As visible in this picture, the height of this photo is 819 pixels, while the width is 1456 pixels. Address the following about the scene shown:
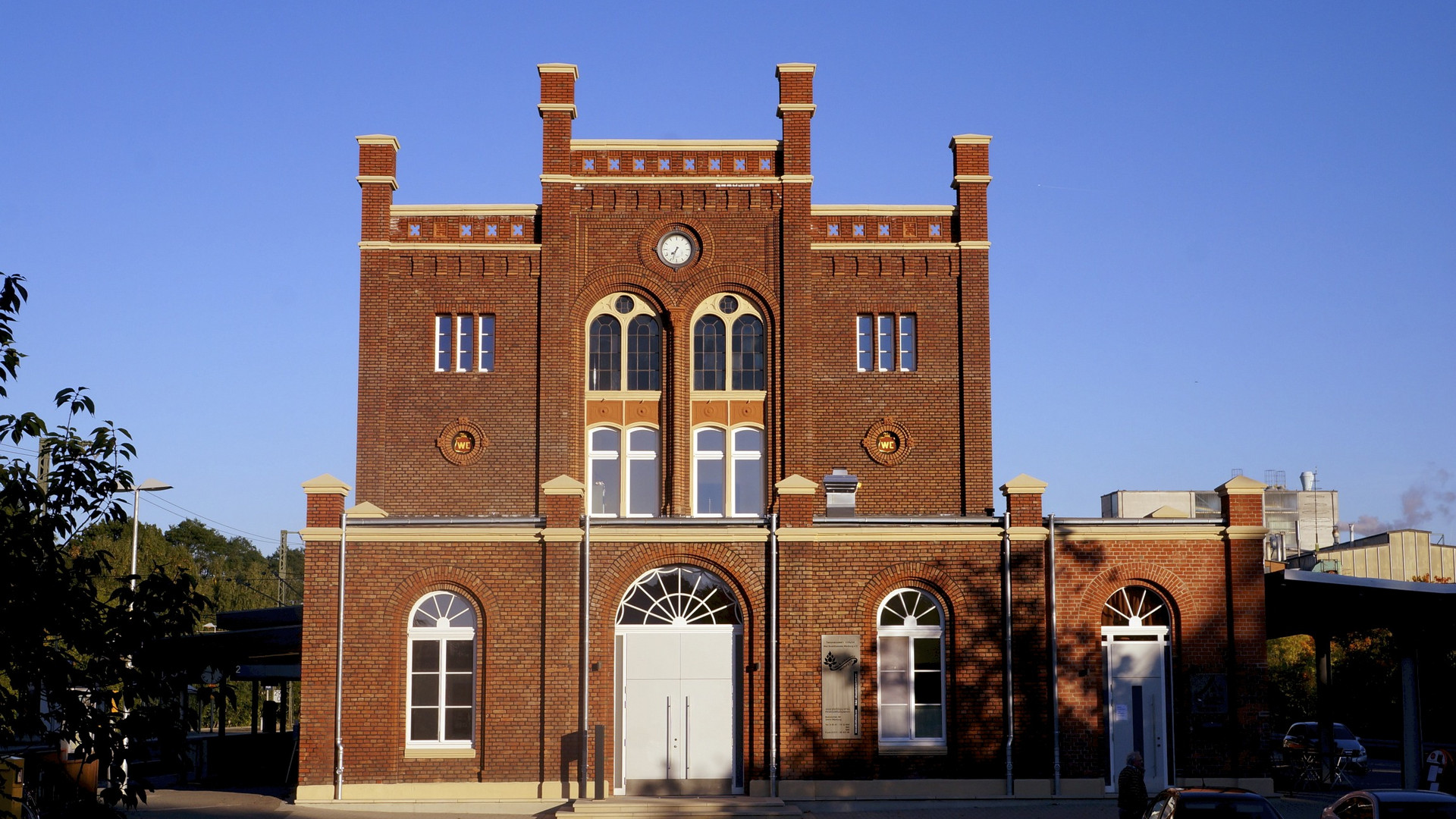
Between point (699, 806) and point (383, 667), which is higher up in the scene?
point (383, 667)

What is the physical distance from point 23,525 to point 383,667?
1629 cm

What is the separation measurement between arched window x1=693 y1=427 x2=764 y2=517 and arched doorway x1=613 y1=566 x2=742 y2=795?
5.69 meters

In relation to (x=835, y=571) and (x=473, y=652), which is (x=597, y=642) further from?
(x=835, y=571)

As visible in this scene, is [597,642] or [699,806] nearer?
[699,806]

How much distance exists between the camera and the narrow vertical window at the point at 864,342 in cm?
3186

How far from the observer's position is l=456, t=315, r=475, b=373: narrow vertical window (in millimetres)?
31625

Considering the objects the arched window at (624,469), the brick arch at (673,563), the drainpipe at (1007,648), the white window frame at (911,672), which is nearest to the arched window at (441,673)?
the brick arch at (673,563)

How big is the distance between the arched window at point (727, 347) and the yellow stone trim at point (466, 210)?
4518 millimetres

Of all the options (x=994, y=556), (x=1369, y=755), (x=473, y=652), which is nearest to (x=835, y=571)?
(x=994, y=556)

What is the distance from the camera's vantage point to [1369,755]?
4734 cm

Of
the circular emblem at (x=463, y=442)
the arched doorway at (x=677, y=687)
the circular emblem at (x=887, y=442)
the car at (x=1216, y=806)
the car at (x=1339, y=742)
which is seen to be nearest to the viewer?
the car at (x=1216, y=806)

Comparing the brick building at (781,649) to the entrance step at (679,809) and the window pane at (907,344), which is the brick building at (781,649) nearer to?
the entrance step at (679,809)

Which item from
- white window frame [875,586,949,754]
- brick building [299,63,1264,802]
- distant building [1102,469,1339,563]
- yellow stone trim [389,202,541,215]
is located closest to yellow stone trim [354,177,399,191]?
yellow stone trim [389,202,541,215]

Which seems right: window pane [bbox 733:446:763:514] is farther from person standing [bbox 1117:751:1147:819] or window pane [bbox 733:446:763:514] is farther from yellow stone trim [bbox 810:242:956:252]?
person standing [bbox 1117:751:1147:819]
